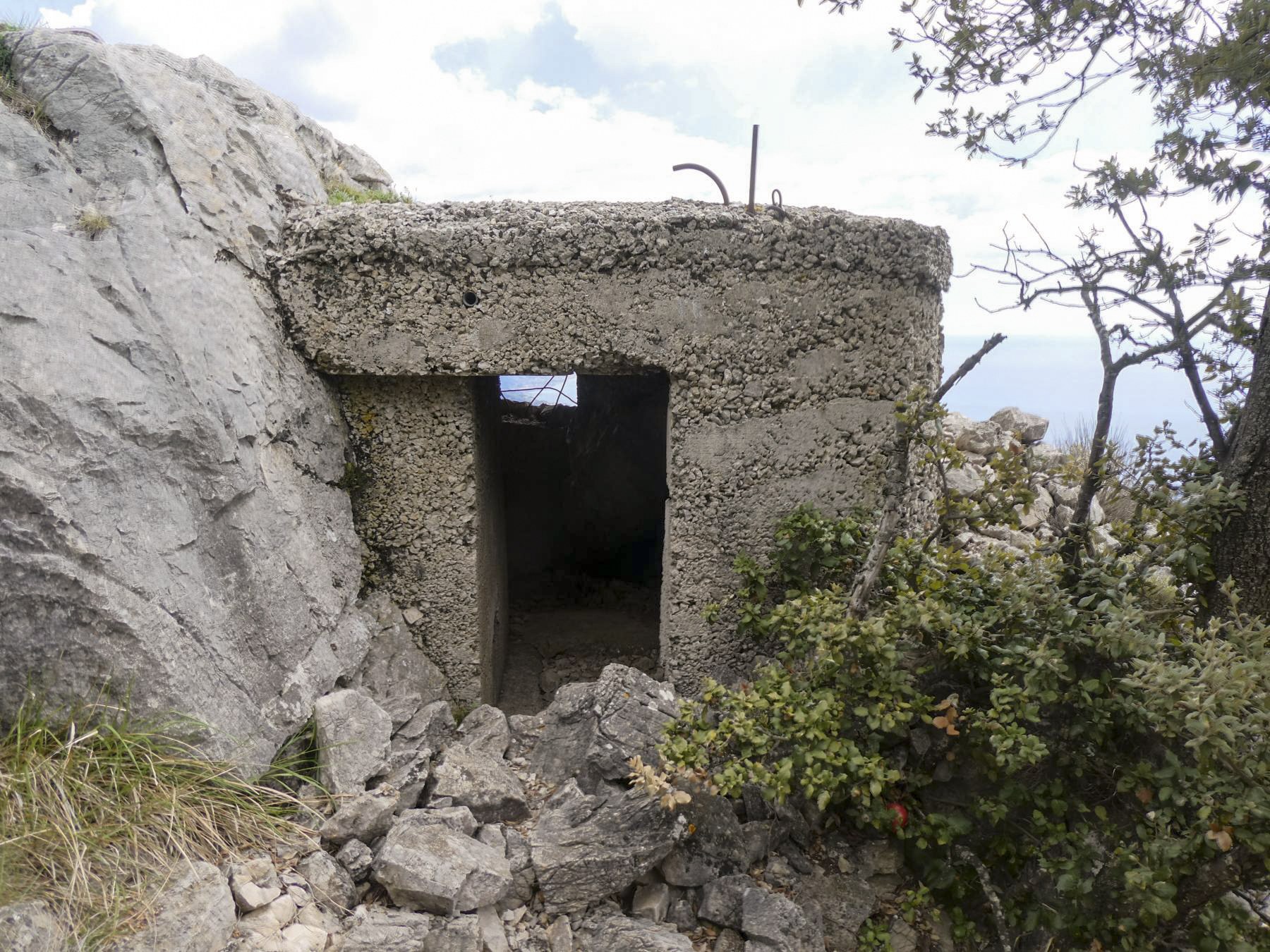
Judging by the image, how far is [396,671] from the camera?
3.64 m

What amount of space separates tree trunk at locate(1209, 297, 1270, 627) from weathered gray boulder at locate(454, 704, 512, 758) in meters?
2.73

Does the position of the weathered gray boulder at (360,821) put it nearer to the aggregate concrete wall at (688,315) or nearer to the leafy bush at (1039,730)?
the leafy bush at (1039,730)

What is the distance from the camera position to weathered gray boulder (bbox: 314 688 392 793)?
2.94 meters

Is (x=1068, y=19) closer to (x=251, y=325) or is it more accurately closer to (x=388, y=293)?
(x=388, y=293)

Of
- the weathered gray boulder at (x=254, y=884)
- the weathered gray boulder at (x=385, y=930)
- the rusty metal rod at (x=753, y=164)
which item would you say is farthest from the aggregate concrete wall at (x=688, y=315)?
the weathered gray boulder at (x=254, y=884)

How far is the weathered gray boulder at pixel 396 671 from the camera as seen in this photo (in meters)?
3.50

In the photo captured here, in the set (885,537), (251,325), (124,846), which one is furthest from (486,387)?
(124,846)

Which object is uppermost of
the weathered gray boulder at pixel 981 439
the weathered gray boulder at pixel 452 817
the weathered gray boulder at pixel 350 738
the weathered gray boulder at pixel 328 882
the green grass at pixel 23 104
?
the green grass at pixel 23 104

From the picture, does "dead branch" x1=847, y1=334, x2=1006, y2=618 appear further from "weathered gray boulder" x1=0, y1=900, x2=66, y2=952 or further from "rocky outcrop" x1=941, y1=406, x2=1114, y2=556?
"weathered gray boulder" x1=0, y1=900, x2=66, y2=952

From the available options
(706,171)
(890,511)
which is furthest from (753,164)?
(890,511)

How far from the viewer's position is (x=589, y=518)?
657 cm

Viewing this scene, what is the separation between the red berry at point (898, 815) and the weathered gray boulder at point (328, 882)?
179 cm

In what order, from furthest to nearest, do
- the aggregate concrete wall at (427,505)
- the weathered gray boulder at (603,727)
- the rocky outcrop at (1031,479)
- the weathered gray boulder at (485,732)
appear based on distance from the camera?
A: the rocky outcrop at (1031,479) < the aggregate concrete wall at (427,505) < the weathered gray boulder at (485,732) < the weathered gray boulder at (603,727)

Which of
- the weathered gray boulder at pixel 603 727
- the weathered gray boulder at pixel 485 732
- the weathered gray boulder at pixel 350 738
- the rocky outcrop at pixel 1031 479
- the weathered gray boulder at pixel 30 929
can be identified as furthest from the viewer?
the rocky outcrop at pixel 1031 479
